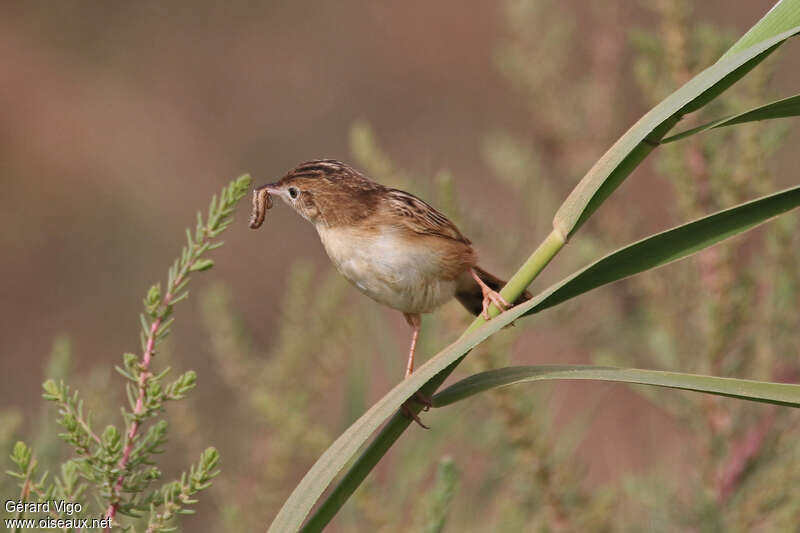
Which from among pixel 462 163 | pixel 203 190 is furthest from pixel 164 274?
pixel 462 163

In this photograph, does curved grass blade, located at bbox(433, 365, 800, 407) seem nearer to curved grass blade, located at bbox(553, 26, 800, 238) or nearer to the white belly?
curved grass blade, located at bbox(553, 26, 800, 238)

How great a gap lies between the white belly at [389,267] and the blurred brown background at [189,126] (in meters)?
4.81

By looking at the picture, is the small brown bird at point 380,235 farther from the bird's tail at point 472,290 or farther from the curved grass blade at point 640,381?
the curved grass blade at point 640,381

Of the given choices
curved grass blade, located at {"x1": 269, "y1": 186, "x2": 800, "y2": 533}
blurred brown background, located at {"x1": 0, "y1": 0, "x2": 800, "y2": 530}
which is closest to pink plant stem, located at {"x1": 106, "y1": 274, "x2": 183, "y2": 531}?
curved grass blade, located at {"x1": 269, "y1": 186, "x2": 800, "y2": 533}

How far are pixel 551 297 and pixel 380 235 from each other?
1.05 meters

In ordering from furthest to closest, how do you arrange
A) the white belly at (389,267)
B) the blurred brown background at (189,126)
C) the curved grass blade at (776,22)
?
the blurred brown background at (189,126), the white belly at (389,267), the curved grass blade at (776,22)

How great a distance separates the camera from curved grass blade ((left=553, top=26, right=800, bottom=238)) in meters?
1.33

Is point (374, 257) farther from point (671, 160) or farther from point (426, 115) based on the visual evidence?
point (426, 115)

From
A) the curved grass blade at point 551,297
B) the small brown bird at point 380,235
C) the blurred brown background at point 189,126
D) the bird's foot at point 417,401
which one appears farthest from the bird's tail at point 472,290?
the blurred brown background at point 189,126

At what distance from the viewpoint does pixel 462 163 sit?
27.7ft

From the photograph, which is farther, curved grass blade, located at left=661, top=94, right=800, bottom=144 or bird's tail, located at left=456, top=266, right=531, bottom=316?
bird's tail, located at left=456, top=266, right=531, bottom=316

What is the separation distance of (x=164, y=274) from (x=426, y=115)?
264 centimetres

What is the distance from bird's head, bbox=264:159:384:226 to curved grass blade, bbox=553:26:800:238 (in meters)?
1.06

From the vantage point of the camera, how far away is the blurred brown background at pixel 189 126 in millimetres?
8031
